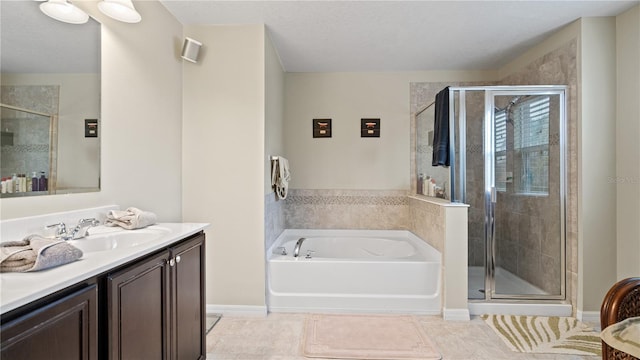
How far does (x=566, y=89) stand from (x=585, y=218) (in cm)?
109

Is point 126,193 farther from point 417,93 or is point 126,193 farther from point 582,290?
point 582,290

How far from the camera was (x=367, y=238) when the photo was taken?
371 cm

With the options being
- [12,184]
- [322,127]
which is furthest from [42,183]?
[322,127]

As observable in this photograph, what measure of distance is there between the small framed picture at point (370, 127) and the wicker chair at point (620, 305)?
289 centimetres

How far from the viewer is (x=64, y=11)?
63.6 inches

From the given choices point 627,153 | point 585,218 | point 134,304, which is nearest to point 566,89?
point 627,153

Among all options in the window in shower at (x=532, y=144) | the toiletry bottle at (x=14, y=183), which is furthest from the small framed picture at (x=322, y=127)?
the toiletry bottle at (x=14, y=183)

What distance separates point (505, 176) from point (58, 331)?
3.14m

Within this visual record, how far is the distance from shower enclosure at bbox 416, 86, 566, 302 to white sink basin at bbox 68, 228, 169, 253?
2.35 metres

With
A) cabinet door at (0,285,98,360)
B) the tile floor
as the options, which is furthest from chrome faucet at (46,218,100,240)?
the tile floor

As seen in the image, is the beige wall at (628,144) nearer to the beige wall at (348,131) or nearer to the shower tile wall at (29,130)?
the beige wall at (348,131)

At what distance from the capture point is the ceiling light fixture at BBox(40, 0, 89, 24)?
60.6 inches

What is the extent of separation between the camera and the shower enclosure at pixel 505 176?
278cm

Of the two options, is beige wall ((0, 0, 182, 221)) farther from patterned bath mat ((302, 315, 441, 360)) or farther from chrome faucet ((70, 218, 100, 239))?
patterned bath mat ((302, 315, 441, 360))
